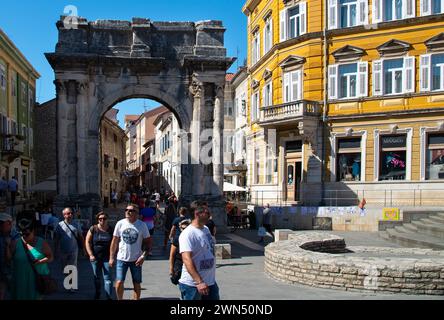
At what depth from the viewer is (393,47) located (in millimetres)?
24922

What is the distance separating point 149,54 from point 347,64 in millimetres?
11447

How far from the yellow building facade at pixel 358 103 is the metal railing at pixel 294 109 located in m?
0.06

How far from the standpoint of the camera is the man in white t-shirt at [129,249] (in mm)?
8273

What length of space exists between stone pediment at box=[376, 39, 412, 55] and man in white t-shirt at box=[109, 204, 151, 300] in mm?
20565

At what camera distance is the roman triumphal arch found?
798 inches

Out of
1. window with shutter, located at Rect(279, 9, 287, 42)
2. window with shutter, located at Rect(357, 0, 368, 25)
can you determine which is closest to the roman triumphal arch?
window with shutter, located at Rect(279, 9, 287, 42)

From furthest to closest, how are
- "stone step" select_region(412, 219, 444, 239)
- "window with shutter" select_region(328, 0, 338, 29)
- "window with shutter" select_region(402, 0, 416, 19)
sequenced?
"window with shutter" select_region(328, 0, 338, 29) < "window with shutter" select_region(402, 0, 416, 19) < "stone step" select_region(412, 219, 444, 239)

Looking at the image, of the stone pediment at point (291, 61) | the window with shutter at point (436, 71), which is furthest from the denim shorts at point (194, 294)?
the stone pediment at point (291, 61)

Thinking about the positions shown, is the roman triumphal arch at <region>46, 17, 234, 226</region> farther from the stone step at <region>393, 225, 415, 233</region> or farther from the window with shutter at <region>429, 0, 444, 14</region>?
the window with shutter at <region>429, 0, 444, 14</region>

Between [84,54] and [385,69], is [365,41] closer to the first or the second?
[385,69]

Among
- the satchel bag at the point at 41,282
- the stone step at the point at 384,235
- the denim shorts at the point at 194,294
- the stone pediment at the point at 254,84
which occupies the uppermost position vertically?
the stone pediment at the point at 254,84

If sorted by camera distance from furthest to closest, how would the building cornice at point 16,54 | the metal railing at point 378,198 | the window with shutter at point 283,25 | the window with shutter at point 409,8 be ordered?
the building cornice at point 16,54 < the window with shutter at point 283,25 < the window with shutter at point 409,8 < the metal railing at point 378,198

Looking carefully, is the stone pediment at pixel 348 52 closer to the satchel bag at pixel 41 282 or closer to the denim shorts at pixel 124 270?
the denim shorts at pixel 124 270

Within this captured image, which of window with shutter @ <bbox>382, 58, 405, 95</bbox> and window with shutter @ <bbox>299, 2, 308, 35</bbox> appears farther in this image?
window with shutter @ <bbox>299, 2, 308, 35</bbox>
